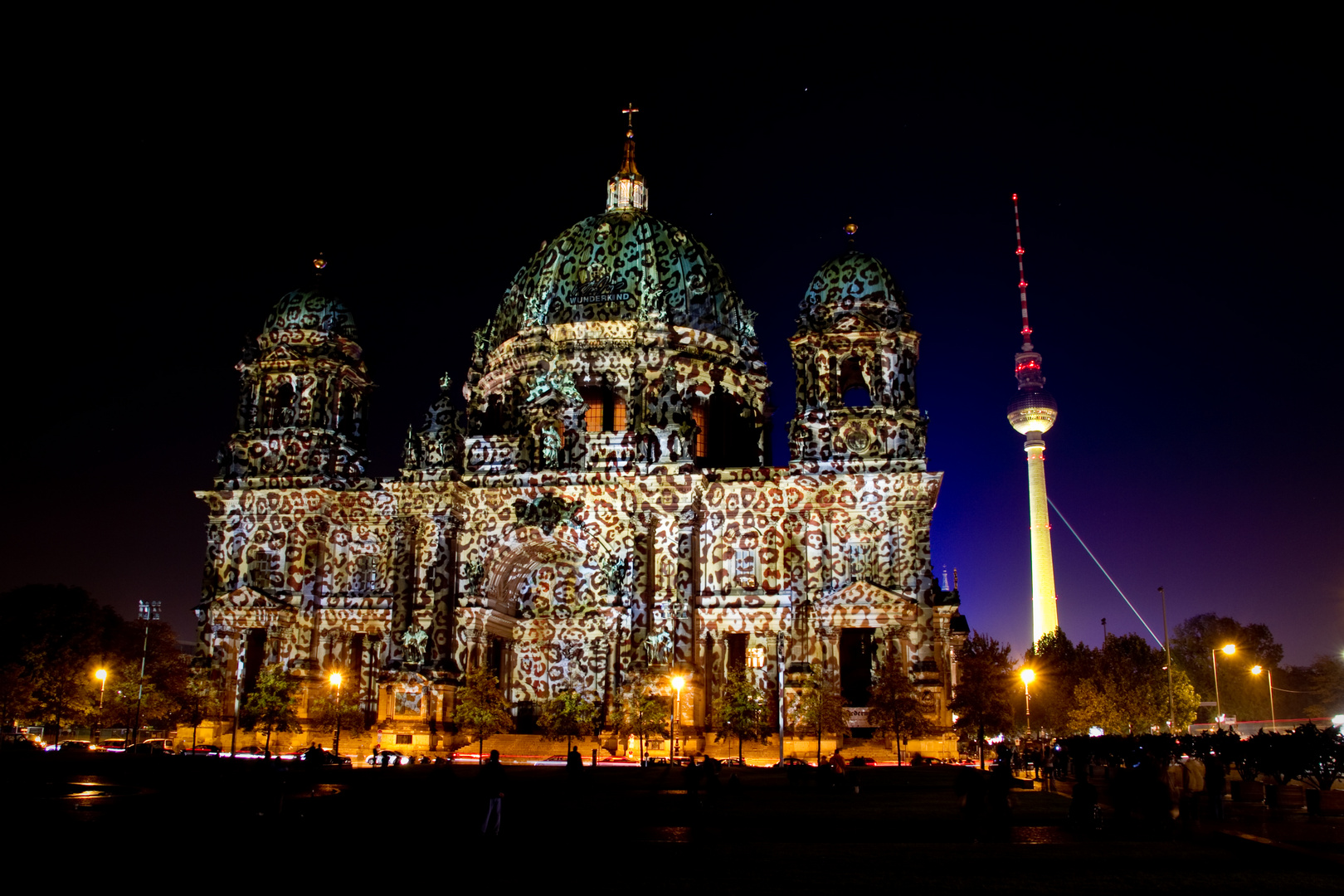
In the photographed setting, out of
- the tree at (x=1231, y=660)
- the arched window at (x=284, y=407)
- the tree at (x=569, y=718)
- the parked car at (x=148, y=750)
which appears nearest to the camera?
the parked car at (x=148, y=750)

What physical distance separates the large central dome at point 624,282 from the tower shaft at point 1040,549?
293 feet

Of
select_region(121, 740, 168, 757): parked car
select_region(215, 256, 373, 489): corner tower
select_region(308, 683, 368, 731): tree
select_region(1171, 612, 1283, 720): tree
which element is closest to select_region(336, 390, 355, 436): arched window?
select_region(215, 256, 373, 489): corner tower

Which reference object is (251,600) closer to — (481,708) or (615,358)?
(481,708)

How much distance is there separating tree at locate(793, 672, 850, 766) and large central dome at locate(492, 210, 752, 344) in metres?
20.4

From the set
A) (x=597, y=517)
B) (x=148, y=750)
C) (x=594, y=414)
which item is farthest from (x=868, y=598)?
(x=148, y=750)

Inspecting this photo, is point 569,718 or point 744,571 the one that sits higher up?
point 744,571

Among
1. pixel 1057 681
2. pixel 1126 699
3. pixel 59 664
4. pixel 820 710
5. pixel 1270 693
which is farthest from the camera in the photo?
pixel 1057 681

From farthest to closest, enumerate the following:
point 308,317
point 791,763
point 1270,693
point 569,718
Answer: point 1270,693 < point 308,317 < point 569,718 < point 791,763

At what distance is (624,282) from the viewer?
60844 millimetres

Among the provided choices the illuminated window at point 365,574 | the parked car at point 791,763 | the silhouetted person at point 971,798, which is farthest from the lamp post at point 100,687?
the silhouetted person at point 971,798

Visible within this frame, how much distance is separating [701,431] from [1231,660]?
76.3m

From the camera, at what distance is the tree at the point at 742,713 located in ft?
161

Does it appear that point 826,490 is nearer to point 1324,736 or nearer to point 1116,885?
point 1324,736

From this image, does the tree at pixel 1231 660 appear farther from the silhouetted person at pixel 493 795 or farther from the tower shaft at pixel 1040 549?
the silhouetted person at pixel 493 795
